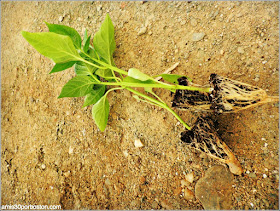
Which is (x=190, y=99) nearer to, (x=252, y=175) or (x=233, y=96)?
(x=233, y=96)

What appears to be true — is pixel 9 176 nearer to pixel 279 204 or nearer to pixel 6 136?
pixel 6 136

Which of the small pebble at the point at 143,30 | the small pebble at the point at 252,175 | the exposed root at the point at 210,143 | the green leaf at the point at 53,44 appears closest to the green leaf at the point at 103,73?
the green leaf at the point at 53,44

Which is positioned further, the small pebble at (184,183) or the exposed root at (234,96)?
the small pebble at (184,183)

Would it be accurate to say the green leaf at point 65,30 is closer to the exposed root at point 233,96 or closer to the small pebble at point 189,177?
the exposed root at point 233,96

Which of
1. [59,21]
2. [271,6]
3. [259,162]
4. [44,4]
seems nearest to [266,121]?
[259,162]

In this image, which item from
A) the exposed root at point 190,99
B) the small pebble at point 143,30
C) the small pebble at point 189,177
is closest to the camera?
the exposed root at point 190,99

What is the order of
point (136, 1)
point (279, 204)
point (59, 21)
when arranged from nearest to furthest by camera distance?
point (279, 204) < point (136, 1) < point (59, 21)

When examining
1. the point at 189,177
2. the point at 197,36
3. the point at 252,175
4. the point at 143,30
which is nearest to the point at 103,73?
the point at 143,30
